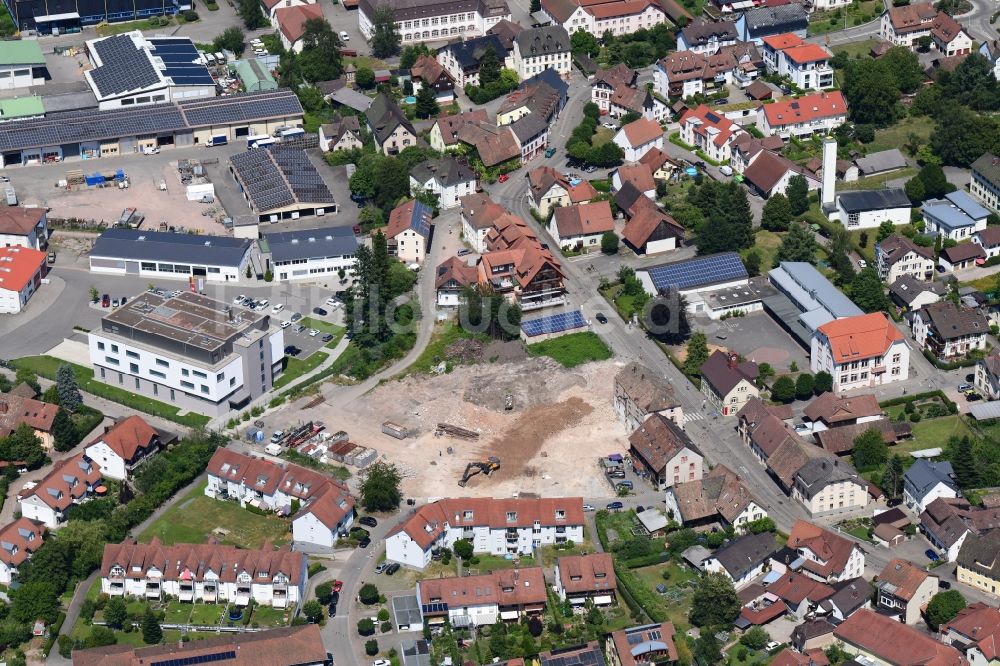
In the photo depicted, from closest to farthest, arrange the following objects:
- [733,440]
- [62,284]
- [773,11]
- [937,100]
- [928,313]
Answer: [733,440] < [928,313] < [62,284] < [937,100] < [773,11]

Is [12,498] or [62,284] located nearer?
[12,498]

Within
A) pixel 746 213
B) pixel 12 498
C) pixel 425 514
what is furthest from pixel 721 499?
pixel 12 498

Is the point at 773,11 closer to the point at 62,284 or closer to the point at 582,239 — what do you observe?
the point at 582,239

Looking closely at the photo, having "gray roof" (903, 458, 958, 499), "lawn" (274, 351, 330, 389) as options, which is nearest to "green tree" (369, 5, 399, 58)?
"lawn" (274, 351, 330, 389)

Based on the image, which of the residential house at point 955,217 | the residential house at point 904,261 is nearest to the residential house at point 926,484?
the residential house at point 904,261

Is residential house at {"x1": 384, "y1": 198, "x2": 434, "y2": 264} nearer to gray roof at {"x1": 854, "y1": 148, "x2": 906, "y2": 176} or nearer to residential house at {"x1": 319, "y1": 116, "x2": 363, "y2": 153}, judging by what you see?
residential house at {"x1": 319, "y1": 116, "x2": 363, "y2": 153}

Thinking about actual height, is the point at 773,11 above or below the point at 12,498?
above
